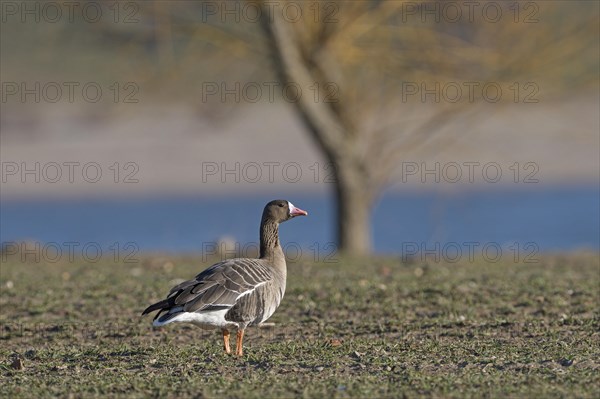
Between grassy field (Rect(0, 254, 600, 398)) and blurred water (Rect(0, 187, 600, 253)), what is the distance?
28.0ft

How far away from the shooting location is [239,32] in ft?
61.5

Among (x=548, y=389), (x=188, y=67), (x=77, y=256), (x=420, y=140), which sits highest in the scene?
(x=188, y=67)

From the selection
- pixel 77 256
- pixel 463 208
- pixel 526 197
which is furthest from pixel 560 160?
pixel 77 256

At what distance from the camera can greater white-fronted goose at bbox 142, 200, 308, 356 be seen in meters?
9.23

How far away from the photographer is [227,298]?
9.44 m

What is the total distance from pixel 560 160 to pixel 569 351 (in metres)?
39.5

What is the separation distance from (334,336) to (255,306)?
4.28 feet

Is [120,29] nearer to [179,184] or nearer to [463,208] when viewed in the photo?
Result: [463,208]
